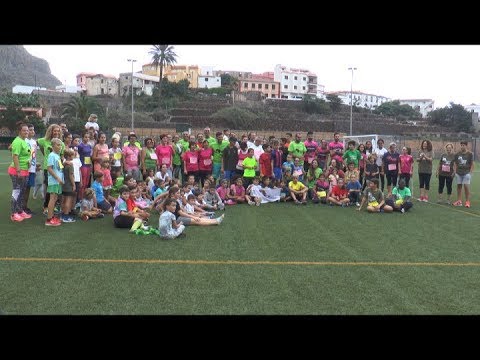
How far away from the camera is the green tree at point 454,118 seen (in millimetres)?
66688

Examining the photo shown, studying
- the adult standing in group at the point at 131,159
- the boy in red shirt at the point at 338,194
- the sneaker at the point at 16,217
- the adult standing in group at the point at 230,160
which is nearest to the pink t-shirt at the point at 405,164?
the boy in red shirt at the point at 338,194

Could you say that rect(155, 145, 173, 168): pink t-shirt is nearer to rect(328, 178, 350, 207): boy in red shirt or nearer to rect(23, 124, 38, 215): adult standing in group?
Answer: rect(23, 124, 38, 215): adult standing in group

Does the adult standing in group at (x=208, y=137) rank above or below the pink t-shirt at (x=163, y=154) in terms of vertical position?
above

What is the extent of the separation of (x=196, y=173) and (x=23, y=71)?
18032 cm

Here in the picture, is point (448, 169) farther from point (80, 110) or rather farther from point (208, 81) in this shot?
point (208, 81)

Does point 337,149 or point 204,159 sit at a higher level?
point 337,149

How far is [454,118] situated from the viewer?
68812 mm

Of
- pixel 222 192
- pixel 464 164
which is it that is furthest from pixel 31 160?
pixel 464 164

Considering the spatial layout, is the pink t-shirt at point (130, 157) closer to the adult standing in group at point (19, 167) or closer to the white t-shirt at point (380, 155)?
the adult standing in group at point (19, 167)

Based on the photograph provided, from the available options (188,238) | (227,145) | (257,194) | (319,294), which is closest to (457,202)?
(257,194)

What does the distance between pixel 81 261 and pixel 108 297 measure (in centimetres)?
155

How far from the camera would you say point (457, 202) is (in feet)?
38.5

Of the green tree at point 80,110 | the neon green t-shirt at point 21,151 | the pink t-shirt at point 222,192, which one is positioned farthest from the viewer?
the green tree at point 80,110

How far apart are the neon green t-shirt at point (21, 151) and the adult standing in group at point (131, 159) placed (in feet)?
8.10
